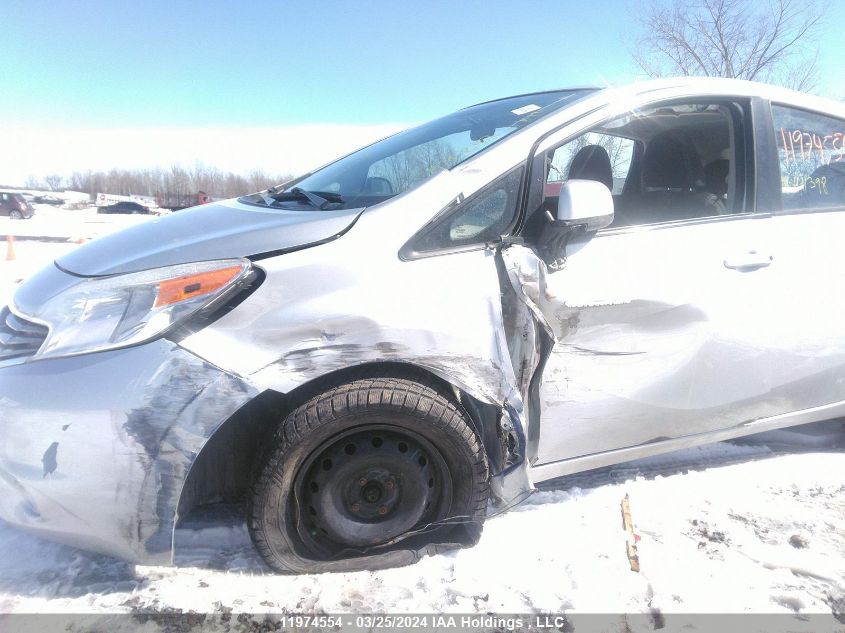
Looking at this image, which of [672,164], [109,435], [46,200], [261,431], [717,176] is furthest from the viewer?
[46,200]

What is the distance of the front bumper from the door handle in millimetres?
1936

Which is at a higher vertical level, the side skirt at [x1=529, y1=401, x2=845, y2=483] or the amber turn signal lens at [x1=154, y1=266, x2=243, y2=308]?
the amber turn signal lens at [x1=154, y1=266, x2=243, y2=308]

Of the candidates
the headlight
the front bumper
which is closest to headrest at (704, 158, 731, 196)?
the headlight

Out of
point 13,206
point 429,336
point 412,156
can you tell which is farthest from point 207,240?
point 13,206

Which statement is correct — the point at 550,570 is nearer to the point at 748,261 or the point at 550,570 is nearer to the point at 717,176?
the point at 748,261

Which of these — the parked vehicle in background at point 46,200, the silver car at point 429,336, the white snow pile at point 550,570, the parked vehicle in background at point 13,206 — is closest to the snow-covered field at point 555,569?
the white snow pile at point 550,570

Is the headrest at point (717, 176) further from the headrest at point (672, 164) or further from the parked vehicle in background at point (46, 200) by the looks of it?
the parked vehicle in background at point (46, 200)

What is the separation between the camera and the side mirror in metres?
2.03

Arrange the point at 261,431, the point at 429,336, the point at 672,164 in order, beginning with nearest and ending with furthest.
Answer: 1. the point at 429,336
2. the point at 261,431
3. the point at 672,164

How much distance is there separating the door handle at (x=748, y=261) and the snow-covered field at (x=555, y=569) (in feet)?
3.49

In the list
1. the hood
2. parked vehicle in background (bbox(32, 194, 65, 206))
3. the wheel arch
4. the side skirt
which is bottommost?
parked vehicle in background (bbox(32, 194, 65, 206))

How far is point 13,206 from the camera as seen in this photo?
3253 cm

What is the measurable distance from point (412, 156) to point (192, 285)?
1285 mm

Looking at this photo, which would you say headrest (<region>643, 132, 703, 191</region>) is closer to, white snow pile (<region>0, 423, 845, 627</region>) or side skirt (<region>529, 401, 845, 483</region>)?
side skirt (<region>529, 401, 845, 483</region>)
